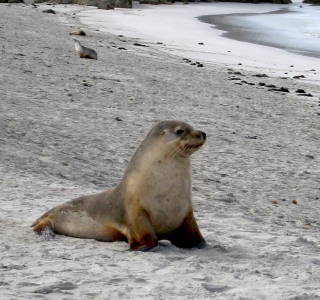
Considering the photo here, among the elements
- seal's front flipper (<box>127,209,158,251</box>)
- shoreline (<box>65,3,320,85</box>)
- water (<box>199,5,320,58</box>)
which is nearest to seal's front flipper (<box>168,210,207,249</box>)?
seal's front flipper (<box>127,209,158,251</box>)

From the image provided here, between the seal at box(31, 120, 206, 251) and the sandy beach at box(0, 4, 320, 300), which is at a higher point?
the seal at box(31, 120, 206, 251)

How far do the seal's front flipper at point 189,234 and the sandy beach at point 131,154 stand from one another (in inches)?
2.8

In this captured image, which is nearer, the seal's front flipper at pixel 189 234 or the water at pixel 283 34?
the seal's front flipper at pixel 189 234

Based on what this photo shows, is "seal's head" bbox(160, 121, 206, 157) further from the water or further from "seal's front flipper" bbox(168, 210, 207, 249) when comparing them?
the water

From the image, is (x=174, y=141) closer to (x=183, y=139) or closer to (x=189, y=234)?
(x=183, y=139)

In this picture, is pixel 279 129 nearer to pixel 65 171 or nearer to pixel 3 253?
pixel 65 171

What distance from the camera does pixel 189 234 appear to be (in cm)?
485

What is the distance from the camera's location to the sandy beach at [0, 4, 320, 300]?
156 inches

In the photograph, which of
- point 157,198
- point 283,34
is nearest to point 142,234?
point 157,198

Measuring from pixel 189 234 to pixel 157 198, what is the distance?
13.8 inches

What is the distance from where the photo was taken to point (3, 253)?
4.29m

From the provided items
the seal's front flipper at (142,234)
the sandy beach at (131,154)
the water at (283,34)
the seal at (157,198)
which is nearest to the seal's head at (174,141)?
the seal at (157,198)

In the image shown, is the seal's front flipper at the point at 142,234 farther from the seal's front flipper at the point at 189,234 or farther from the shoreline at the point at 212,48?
the shoreline at the point at 212,48

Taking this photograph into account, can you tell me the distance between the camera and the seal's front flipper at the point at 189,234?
4848 millimetres
